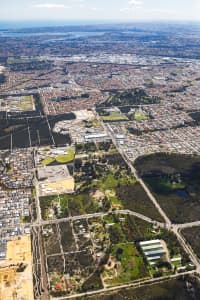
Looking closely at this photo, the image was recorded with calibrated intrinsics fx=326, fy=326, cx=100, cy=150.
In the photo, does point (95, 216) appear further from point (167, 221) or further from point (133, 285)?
point (133, 285)

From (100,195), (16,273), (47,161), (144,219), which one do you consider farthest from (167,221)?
(47,161)

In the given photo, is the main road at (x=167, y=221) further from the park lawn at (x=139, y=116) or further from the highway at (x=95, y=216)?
the park lawn at (x=139, y=116)

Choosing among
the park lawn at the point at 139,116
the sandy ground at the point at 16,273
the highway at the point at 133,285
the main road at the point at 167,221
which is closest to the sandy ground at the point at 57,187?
the sandy ground at the point at 16,273

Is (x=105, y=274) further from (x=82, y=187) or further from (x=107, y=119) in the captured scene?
(x=107, y=119)

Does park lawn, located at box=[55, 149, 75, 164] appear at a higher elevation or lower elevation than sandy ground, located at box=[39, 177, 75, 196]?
higher

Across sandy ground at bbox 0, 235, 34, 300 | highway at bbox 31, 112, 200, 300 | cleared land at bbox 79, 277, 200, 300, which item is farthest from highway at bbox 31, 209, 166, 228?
cleared land at bbox 79, 277, 200, 300

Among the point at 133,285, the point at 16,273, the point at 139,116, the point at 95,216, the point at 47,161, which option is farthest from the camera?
the point at 139,116

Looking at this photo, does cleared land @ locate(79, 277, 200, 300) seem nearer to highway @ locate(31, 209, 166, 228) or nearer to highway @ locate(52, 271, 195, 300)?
highway @ locate(52, 271, 195, 300)

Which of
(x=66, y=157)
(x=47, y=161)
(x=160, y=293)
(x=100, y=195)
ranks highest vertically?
(x=66, y=157)
